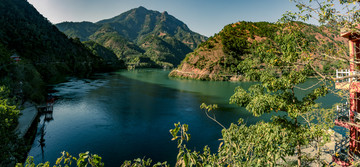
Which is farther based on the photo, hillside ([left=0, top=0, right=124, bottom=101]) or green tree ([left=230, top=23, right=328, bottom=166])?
hillside ([left=0, top=0, right=124, bottom=101])

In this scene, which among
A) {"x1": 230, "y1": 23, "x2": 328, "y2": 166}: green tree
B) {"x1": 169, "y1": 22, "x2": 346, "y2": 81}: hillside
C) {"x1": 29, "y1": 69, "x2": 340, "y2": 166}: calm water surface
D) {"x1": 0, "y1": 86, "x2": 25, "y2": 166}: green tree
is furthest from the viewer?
{"x1": 169, "y1": 22, "x2": 346, "y2": 81}: hillside

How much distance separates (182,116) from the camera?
33062 mm

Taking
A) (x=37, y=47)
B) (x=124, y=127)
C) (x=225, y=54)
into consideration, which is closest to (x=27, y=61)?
(x=37, y=47)

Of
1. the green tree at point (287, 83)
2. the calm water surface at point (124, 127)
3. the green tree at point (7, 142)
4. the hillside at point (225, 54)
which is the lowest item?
the calm water surface at point (124, 127)

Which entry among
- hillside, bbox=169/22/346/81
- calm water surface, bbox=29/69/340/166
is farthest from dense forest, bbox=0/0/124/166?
hillside, bbox=169/22/346/81

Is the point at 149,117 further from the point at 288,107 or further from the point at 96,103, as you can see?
the point at 288,107

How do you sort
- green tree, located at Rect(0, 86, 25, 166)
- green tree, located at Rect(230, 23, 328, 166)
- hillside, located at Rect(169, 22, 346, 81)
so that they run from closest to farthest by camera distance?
green tree, located at Rect(230, 23, 328, 166) < green tree, located at Rect(0, 86, 25, 166) < hillside, located at Rect(169, 22, 346, 81)

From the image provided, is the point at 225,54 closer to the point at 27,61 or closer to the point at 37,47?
the point at 27,61

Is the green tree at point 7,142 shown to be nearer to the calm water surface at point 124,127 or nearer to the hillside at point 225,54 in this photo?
the calm water surface at point 124,127

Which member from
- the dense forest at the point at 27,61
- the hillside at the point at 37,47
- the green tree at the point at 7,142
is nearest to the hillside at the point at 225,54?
the hillside at the point at 37,47

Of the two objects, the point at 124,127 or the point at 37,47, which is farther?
the point at 37,47

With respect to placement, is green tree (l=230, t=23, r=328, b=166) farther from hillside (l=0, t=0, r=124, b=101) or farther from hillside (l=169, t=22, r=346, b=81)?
hillside (l=169, t=22, r=346, b=81)

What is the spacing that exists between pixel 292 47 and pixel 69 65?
114056mm

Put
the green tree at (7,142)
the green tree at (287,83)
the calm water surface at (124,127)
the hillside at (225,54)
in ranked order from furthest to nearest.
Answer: the hillside at (225,54) < the calm water surface at (124,127) < the green tree at (7,142) < the green tree at (287,83)
